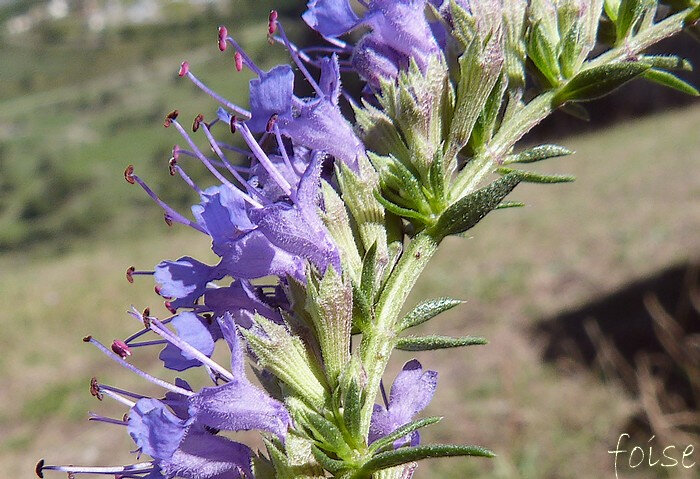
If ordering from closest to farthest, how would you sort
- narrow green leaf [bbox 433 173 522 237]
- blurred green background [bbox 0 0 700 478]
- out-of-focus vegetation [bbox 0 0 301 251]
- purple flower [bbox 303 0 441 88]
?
narrow green leaf [bbox 433 173 522 237] < purple flower [bbox 303 0 441 88] < blurred green background [bbox 0 0 700 478] < out-of-focus vegetation [bbox 0 0 301 251]

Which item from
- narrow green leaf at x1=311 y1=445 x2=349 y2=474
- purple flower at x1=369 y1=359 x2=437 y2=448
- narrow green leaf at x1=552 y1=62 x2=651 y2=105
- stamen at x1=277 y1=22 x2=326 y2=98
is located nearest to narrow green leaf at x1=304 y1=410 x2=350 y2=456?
narrow green leaf at x1=311 y1=445 x2=349 y2=474

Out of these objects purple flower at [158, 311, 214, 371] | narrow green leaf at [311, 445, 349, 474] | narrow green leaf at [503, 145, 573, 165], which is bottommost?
narrow green leaf at [311, 445, 349, 474]

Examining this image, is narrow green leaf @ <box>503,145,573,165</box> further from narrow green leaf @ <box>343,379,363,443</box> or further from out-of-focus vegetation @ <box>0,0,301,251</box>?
out-of-focus vegetation @ <box>0,0,301,251</box>

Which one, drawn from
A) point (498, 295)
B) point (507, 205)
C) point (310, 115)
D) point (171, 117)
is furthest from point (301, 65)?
point (498, 295)

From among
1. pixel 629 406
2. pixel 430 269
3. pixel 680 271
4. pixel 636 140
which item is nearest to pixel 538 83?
pixel 629 406

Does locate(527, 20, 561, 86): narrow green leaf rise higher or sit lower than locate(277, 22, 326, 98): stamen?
lower

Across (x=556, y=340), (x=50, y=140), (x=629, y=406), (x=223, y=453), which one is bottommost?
(x=223, y=453)

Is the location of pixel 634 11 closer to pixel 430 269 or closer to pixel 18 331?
pixel 430 269
